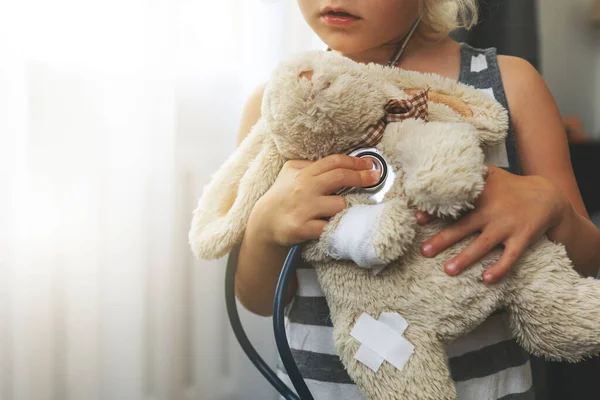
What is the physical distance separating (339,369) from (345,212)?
0.91 feet

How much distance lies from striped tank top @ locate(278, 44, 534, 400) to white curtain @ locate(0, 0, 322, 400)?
311 mm

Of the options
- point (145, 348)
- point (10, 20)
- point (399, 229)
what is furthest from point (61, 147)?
point (399, 229)

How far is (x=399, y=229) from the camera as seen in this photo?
0.44 meters

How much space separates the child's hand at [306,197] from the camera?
498 mm

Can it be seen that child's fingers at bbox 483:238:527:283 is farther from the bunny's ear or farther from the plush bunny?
the bunny's ear

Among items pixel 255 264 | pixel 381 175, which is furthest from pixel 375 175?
pixel 255 264

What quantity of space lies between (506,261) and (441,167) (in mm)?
116

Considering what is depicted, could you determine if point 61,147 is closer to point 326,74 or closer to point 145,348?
point 145,348

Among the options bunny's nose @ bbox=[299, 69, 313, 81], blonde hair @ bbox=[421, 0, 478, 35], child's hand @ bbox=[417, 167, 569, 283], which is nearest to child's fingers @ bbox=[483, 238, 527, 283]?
child's hand @ bbox=[417, 167, 569, 283]

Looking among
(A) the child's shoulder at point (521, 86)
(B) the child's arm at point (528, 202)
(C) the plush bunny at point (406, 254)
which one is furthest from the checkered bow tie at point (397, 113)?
(A) the child's shoulder at point (521, 86)

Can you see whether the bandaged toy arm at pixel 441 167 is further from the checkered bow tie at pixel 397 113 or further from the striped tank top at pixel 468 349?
the striped tank top at pixel 468 349

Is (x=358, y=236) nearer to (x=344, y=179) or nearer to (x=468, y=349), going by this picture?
(x=344, y=179)

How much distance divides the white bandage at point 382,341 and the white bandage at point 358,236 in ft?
0.17

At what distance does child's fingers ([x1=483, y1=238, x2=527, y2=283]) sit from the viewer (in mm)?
466
